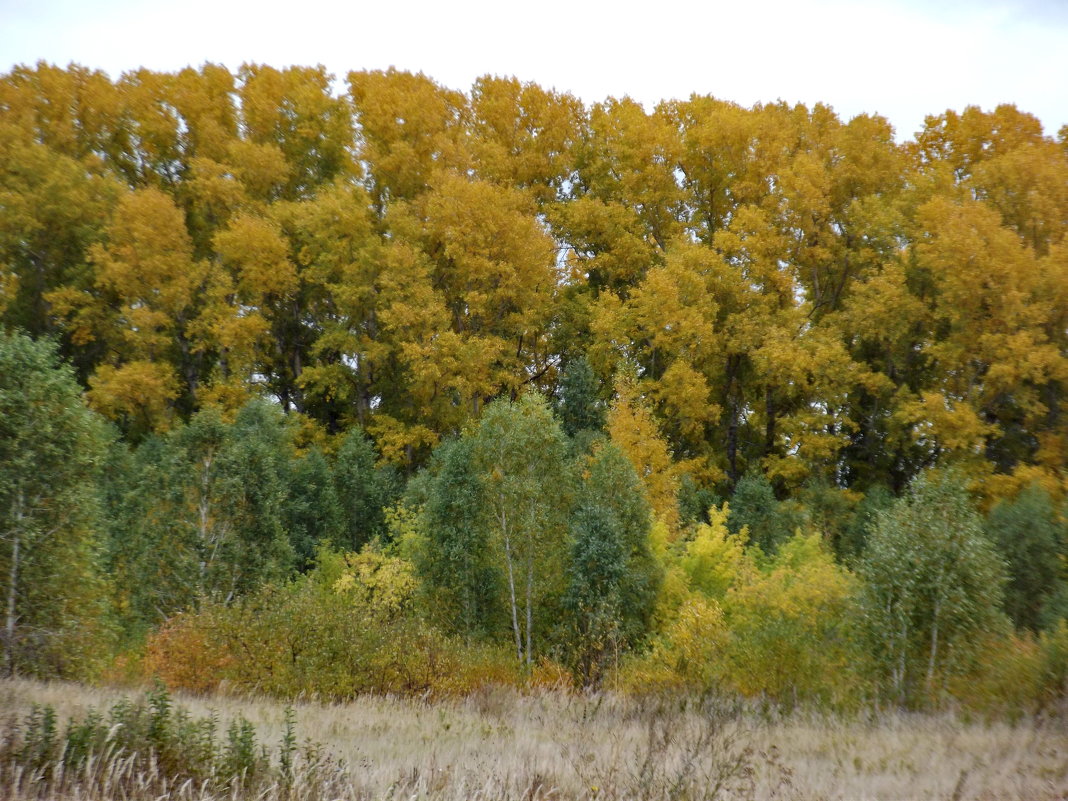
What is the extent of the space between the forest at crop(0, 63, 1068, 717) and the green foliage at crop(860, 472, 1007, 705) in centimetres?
10

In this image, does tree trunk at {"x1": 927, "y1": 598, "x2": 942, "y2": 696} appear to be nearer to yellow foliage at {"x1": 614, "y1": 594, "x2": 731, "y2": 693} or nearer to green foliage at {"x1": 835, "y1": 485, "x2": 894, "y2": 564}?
yellow foliage at {"x1": 614, "y1": 594, "x2": 731, "y2": 693}

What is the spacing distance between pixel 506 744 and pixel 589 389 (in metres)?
32.3

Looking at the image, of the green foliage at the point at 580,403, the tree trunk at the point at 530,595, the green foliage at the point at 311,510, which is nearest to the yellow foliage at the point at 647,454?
the green foliage at the point at 580,403

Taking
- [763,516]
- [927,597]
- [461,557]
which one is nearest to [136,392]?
[461,557]

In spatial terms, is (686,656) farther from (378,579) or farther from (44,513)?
(44,513)

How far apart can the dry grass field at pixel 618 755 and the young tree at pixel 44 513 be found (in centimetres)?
951

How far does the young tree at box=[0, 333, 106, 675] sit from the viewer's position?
22.1 m

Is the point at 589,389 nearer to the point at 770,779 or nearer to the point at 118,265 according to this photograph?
the point at 118,265

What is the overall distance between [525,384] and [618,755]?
39.0 metres

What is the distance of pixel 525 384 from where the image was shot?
4819cm

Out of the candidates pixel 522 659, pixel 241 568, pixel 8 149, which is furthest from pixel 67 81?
pixel 522 659

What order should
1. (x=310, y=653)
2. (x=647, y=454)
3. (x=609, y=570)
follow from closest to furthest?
(x=310, y=653)
(x=609, y=570)
(x=647, y=454)

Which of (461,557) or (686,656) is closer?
(686,656)

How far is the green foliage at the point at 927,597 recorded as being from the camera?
2025 cm
